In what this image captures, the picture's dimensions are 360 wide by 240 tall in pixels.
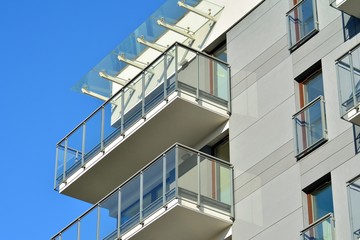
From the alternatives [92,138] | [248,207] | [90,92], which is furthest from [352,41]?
[90,92]

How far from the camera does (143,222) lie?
2552 cm

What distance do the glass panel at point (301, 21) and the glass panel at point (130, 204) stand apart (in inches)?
172

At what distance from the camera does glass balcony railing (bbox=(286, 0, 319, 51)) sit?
25006 mm

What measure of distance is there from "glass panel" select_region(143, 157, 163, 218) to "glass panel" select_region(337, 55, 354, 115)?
4717mm

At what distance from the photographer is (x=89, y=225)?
27531 millimetres

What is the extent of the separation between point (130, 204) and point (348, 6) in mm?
6508

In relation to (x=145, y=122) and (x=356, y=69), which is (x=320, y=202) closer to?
(x=356, y=69)

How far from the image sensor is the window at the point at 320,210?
22062 millimetres

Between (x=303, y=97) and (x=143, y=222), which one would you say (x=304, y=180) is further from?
(x=143, y=222)

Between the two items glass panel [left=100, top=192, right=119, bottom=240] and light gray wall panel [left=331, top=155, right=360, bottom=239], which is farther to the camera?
glass panel [left=100, top=192, right=119, bottom=240]

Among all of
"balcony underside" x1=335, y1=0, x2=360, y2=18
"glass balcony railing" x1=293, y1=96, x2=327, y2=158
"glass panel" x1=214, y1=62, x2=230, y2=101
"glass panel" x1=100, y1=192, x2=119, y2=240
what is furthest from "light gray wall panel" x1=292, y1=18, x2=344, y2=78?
"glass panel" x1=100, y1=192, x2=119, y2=240

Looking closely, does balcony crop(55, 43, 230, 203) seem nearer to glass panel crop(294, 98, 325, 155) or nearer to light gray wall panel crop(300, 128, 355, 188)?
glass panel crop(294, 98, 325, 155)

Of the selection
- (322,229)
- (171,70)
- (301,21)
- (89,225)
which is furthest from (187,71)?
(322,229)

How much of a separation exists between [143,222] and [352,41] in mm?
5665
